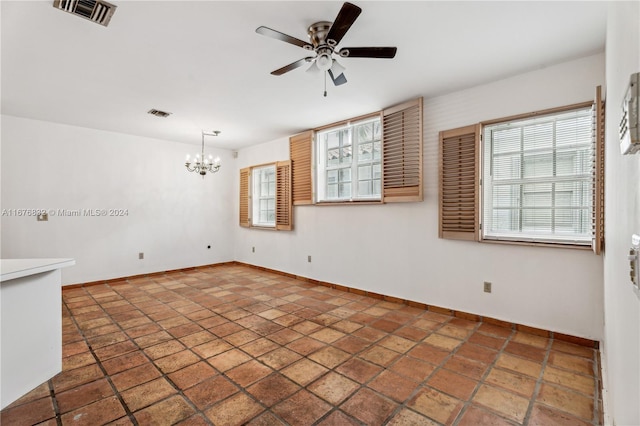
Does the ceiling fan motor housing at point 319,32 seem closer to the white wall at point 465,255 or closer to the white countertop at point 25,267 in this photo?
the white wall at point 465,255

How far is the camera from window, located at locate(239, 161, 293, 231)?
5.71 meters

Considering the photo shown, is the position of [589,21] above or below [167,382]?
above

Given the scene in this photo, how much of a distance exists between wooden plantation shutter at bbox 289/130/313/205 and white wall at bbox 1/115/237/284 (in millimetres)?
1890

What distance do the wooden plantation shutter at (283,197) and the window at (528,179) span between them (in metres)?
2.77

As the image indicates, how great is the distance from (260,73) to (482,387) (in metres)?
3.28

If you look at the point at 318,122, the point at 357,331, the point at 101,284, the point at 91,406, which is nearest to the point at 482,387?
the point at 357,331

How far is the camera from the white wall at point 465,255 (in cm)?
273

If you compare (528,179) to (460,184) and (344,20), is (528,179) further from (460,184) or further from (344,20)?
(344,20)

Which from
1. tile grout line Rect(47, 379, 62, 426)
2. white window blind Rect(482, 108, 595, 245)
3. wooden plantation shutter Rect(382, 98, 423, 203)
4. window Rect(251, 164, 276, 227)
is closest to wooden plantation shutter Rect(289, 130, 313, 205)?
window Rect(251, 164, 276, 227)

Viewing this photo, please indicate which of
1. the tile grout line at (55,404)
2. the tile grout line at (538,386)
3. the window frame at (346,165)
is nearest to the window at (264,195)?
the window frame at (346,165)

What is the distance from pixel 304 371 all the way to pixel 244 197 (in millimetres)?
4824

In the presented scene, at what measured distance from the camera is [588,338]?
105 inches

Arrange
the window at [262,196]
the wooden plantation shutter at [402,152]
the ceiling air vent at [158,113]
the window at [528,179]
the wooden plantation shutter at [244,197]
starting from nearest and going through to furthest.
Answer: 1. the window at [528,179]
2. the wooden plantation shutter at [402,152]
3. the ceiling air vent at [158,113]
4. the window at [262,196]
5. the wooden plantation shutter at [244,197]

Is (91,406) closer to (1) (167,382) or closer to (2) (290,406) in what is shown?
(1) (167,382)
